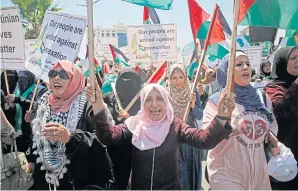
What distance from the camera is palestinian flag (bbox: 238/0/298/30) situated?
11.8 feet

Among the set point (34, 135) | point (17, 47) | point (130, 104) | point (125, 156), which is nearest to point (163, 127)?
point (125, 156)

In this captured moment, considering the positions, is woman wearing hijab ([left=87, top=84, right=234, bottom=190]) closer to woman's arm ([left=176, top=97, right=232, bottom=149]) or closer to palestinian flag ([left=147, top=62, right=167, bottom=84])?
woman's arm ([left=176, top=97, right=232, bottom=149])

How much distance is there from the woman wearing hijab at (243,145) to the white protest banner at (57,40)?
50.1 inches

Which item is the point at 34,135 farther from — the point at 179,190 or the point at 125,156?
the point at 179,190

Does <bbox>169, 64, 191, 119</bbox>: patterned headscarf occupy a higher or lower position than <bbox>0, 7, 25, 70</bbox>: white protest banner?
lower

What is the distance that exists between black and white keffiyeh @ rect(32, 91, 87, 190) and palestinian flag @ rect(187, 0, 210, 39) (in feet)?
7.36

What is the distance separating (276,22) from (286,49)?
0.34 m

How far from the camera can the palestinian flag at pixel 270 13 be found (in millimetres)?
3609

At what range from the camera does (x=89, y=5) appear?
253 cm

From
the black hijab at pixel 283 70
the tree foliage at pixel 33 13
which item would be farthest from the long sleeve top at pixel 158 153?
the tree foliage at pixel 33 13

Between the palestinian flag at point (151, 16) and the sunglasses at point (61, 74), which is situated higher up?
the palestinian flag at point (151, 16)

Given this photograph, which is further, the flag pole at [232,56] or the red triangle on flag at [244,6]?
the red triangle on flag at [244,6]

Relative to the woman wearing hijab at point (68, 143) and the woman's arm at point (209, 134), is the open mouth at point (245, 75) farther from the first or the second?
the woman wearing hijab at point (68, 143)

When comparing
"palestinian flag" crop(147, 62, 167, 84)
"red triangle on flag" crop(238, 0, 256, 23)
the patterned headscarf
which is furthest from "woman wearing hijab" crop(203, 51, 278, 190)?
"palestinian flag" crop(147, 62, 167, 84)
